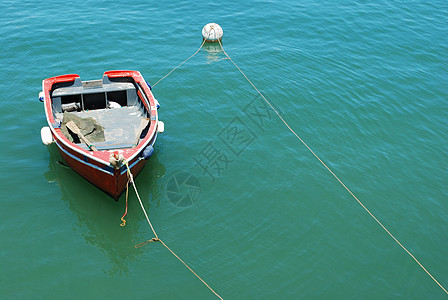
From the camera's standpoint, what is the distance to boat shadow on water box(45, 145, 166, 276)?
12344mm

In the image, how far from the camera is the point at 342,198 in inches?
563

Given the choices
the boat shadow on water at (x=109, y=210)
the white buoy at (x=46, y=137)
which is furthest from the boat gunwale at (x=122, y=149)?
the boat shadow on water at (x=109, y=210)

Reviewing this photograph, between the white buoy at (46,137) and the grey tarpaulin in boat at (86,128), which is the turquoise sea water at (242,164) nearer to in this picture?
the white buoy at (46,137)

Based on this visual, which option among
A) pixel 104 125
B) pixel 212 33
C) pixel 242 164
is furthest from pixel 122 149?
pixel 212 33

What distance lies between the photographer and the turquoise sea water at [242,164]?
1182cm

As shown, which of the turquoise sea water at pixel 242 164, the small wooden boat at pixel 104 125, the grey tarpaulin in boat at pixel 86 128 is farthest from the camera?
the grey tarpaulin in boat at pixel 86 128

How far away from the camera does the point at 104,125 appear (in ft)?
49.3

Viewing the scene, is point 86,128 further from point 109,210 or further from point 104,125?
point 109,210

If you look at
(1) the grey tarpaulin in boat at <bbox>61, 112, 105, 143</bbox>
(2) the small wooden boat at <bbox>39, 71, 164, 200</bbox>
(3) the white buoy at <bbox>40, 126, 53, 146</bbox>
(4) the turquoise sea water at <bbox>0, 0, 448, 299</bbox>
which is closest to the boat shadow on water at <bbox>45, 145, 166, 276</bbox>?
(4) the turquoise sea water at <bbox>0, 0, 448, 299</bbox>

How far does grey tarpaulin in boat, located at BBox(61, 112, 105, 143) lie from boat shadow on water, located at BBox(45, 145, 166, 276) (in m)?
1.27

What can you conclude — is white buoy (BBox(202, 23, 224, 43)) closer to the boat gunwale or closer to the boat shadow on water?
the boat gunwale

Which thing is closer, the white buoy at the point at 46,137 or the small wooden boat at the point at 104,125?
the small wooden boat at the point at 104,125

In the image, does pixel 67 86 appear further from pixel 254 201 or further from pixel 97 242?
pixel 254 201

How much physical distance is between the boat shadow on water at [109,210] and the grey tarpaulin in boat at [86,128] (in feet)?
4.18
